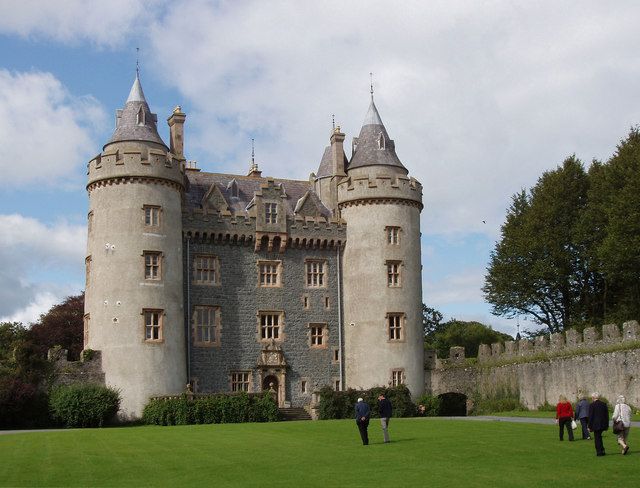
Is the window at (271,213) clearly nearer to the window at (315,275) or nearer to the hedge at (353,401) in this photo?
the window at (315,275)

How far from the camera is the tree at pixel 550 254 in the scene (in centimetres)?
5150

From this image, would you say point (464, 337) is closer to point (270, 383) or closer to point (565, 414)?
point (270, 383)

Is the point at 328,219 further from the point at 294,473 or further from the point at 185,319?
the point at 294,473

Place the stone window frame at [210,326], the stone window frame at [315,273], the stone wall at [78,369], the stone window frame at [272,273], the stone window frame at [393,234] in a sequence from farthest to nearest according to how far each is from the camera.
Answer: the stone window frame at [315,273] < the stone window frame at [393,234] < the stone window frame at [272,273] < the stone window frame at [210,326] < the stone wall at [78,369]

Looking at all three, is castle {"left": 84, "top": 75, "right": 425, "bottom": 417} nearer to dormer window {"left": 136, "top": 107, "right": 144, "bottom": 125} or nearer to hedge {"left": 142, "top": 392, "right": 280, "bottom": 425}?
dormer window {"left": 136, "top": 107, "right": 144, "bottom": 125}

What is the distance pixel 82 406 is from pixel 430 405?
55.9 feet

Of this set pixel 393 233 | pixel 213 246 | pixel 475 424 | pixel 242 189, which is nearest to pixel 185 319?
Answer: pixel 213 246

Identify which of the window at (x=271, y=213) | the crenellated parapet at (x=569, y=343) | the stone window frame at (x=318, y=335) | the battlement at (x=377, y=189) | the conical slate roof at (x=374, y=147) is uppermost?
the conical slate roof at (x=374, y=147)

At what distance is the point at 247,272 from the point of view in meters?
46.1

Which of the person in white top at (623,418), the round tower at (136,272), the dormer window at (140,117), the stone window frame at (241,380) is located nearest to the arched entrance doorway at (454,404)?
the stone window frame at (241,380)

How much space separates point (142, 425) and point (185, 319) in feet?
20.5

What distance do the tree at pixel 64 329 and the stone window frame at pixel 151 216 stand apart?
1790cm

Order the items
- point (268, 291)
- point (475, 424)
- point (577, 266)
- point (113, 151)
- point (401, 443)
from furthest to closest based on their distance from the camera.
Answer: point (577, 266) → point (268, 291) → point (113, 151) → point (475, 424) → point (401, 443)

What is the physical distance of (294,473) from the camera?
18.1 metres
